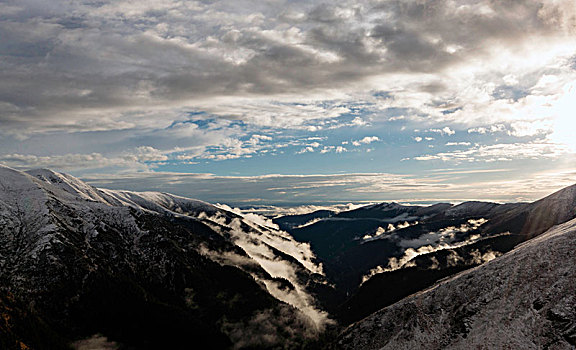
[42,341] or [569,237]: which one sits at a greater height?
[569,237]

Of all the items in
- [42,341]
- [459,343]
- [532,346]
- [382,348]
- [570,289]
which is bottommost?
[42,341]

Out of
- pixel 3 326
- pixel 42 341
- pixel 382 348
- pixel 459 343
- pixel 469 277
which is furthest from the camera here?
pixel 42 341

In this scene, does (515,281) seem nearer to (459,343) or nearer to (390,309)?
(459,343)

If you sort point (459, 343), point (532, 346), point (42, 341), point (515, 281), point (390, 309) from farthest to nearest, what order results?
point (42, 341), point (390, 309), point (515, 281), point (459, 343), point (532, 346)

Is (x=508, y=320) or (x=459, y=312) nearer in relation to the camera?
(x=508, y=320)

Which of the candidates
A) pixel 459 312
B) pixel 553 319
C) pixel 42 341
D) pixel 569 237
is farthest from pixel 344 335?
pixel 42 341

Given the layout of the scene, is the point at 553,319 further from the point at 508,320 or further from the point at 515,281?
the point at 515,281

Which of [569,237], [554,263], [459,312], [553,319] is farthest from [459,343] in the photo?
[569,237]
